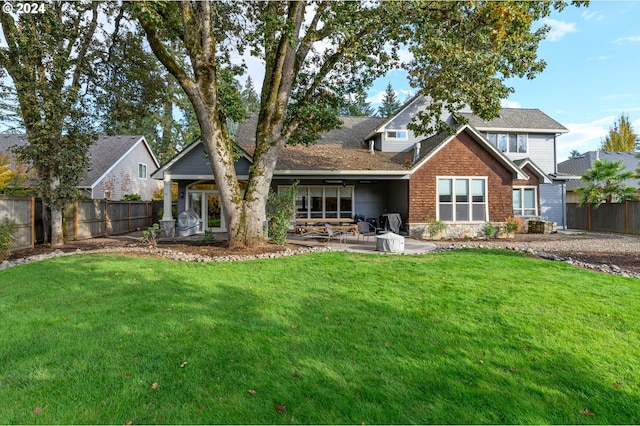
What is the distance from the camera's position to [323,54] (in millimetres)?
11805

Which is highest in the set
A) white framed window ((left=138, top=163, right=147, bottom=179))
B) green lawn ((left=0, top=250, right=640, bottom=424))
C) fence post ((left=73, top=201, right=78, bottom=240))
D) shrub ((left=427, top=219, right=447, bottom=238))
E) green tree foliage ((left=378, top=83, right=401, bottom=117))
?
green tree foliage ((left=378, top=83, right=401, bottom=117))

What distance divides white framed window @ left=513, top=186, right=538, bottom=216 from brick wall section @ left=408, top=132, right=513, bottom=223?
15.7ft

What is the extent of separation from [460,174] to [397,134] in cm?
514

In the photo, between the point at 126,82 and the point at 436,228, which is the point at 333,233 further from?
the point at 126,82

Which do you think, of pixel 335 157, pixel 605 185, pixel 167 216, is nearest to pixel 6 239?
pixel 167 216

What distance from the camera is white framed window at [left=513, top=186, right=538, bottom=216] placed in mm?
19594

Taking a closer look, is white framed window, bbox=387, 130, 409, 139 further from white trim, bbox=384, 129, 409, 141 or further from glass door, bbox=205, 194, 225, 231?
glass door, bbox=205, 194, 225, 231

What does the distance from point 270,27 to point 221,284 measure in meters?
7.04

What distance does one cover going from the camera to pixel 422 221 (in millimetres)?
15211

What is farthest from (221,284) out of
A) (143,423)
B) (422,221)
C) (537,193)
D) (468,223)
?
(537,193)

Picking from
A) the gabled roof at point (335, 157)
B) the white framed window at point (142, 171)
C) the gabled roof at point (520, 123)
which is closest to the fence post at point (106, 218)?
the gabled roof at point (335, 157)

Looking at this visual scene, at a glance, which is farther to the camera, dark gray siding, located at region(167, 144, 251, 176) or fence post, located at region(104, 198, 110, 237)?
fence post, located at region(104, 198, 110, 237)

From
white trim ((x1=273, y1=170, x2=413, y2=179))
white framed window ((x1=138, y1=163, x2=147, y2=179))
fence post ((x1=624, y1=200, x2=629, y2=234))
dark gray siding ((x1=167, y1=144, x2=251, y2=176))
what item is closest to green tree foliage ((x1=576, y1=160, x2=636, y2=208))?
fence post ((x1=624, y1=200, x2=629, y2=234))

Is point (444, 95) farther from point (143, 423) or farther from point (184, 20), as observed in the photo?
point (143, 423)
